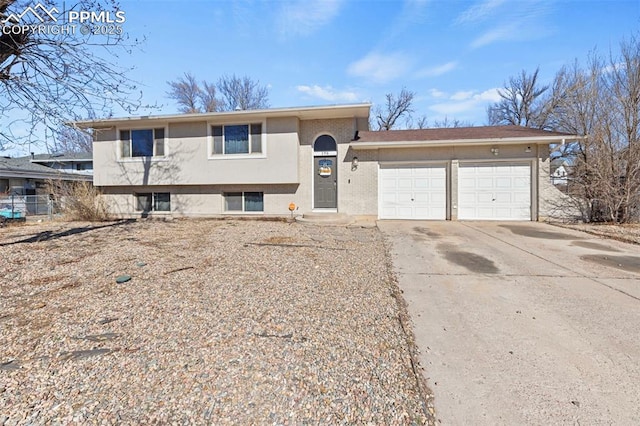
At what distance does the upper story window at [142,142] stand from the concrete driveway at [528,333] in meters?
10.4

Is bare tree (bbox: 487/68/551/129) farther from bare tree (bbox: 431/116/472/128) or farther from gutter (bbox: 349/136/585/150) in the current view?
gutter (bbox: 349/136/585/150)

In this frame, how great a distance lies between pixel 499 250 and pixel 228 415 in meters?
6.22

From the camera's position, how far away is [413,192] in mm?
11297

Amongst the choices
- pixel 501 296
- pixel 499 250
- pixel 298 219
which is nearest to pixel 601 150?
pixel 499 250

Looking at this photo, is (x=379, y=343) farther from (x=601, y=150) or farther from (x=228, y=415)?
(x=601, y=150)

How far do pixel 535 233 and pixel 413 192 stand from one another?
4.06 meters

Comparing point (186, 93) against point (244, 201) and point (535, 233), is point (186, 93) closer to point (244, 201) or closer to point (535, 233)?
point (244, 201)

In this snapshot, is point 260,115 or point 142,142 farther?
point 142,142

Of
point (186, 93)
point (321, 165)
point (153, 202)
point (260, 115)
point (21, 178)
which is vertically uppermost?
point (186, 93)

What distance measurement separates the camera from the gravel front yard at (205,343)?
1822 millimetres

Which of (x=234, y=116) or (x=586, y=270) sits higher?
(x=234, y=116)

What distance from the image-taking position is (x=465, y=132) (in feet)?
39.1

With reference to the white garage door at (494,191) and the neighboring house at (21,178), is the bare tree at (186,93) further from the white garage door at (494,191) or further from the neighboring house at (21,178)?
the white garage door at (494,191)
